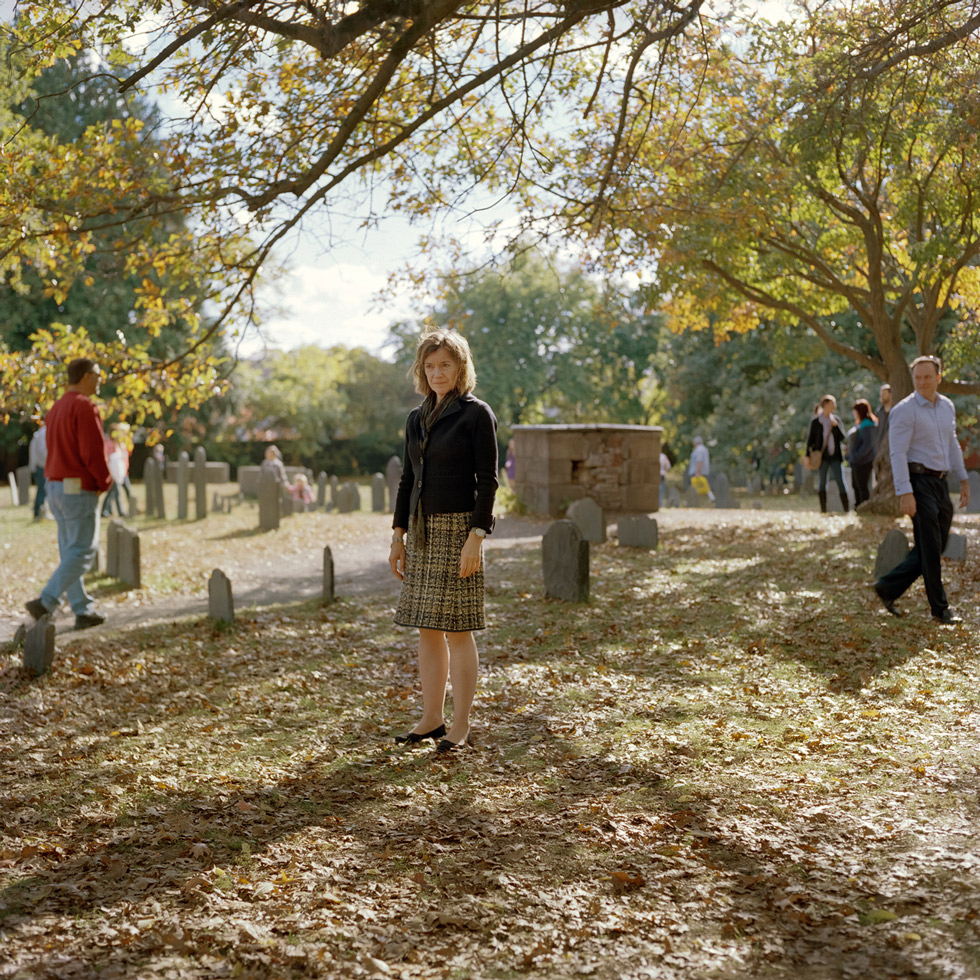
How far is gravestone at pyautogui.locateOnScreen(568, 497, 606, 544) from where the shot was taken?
1355cm

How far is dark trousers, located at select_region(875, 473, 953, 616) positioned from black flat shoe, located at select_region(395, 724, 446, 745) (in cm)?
416

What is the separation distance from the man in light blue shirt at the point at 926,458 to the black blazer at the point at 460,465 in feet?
12.6

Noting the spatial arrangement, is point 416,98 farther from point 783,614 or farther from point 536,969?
point 536,969

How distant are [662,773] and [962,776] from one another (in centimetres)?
134

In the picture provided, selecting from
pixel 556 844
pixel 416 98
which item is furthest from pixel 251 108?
pixel 556 844

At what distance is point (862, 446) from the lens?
1471 cm

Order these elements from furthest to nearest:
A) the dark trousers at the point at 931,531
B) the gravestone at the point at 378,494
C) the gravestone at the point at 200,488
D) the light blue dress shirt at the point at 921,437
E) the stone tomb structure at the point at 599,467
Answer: the gravestone at the point at 378,494, the gravestone at the point at 200,488, the stone tomb structure at the point at 599,467, the dark trousers at the point at 931,531, the light blue dress shirt at the point at 921,437

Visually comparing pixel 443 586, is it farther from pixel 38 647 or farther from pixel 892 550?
pixel 892 550

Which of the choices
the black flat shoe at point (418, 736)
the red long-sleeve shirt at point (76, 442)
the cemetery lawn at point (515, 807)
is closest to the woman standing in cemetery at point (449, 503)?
the black flat shoe at point (418, 736)

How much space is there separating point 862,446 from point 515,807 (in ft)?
38.2

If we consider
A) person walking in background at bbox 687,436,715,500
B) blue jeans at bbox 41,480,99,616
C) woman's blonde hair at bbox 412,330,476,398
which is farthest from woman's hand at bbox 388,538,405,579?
person walking in background at bbox 687,436,715,500

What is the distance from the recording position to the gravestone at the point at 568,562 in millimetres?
9625

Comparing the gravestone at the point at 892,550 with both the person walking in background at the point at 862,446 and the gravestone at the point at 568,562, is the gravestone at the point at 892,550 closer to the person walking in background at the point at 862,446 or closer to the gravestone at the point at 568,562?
the gravestone at the point at 568,562

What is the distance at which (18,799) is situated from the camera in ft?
15.6
